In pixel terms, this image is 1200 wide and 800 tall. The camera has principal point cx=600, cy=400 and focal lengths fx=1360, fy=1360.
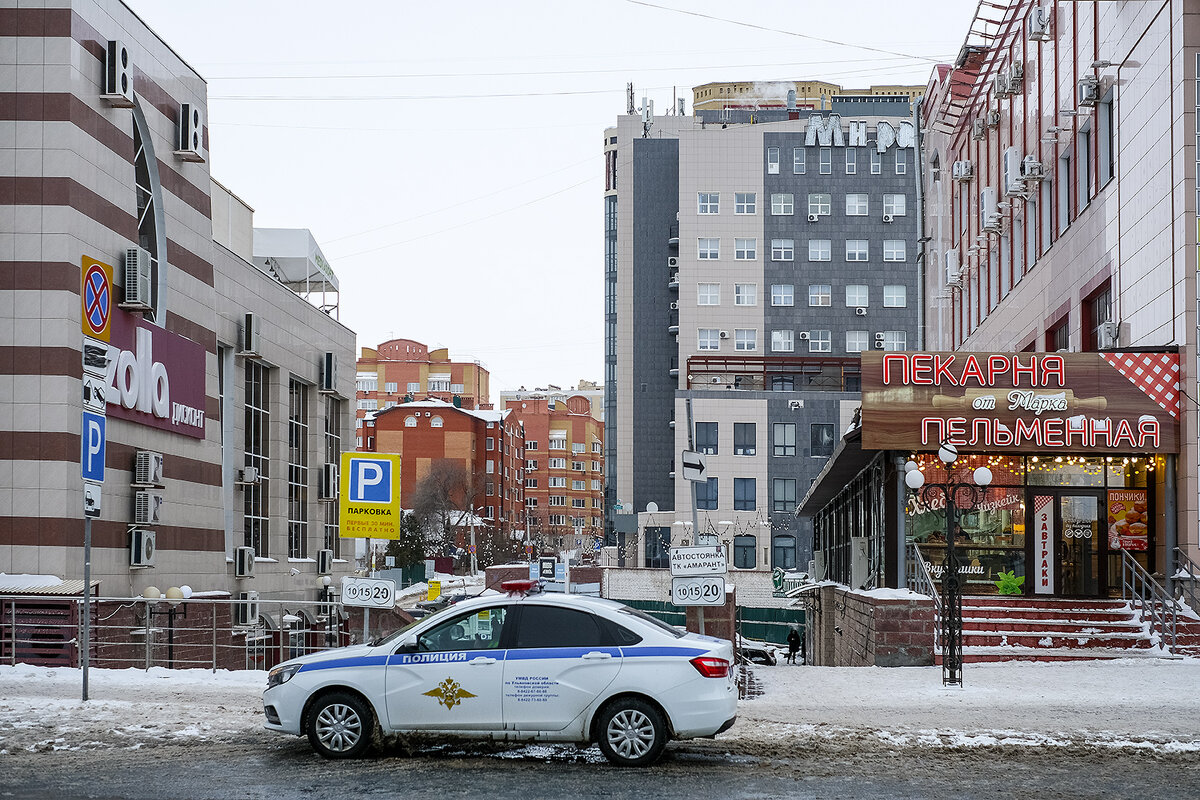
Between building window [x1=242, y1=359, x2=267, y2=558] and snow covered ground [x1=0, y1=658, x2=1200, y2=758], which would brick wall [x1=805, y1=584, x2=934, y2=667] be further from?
building window [x1=242, y1=359, x2=267, y2=558]

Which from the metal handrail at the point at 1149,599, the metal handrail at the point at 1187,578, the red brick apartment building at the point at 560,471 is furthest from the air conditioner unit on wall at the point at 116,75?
the red brick apartment building at the point at 560,471

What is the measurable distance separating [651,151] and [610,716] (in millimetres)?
81895

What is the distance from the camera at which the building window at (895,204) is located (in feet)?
272

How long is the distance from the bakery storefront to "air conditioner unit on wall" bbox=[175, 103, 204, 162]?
13.0 m

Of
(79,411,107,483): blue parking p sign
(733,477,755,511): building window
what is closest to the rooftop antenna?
(733,477,755,511): building window

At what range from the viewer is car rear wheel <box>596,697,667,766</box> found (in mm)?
11359

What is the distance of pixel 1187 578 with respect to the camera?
23703mm

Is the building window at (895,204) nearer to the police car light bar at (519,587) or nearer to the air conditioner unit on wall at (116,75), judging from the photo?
the air conditioner unit on wall at (116,75)

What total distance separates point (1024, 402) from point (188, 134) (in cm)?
1606

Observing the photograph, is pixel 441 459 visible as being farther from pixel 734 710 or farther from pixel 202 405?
pixel 734 710

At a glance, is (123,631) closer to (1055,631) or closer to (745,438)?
Answer: (1055,631)

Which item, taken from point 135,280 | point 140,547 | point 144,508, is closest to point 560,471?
point 144,508

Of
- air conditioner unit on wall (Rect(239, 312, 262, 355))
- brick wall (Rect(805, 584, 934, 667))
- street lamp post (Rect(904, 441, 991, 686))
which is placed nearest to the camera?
street lamp post (Rect(904, 441, 991, 686))

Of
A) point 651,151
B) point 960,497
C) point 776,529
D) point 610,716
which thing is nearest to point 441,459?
point 651,151
